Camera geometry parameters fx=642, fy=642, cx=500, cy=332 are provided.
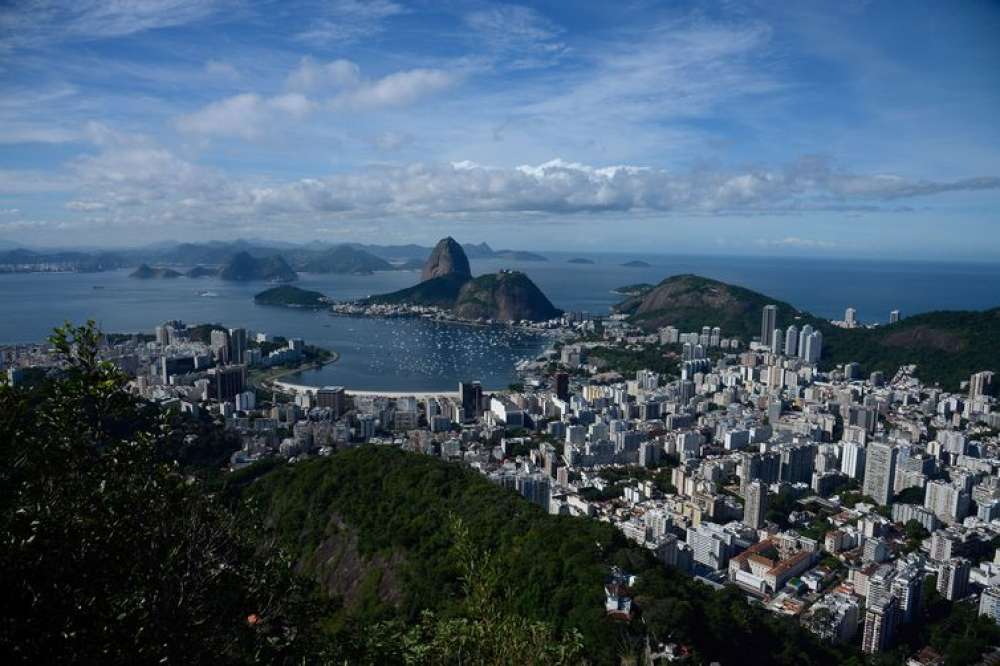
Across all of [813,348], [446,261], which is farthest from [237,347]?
[446,261]

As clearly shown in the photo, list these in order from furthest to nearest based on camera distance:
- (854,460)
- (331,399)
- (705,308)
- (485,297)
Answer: (485,297), (705,308), (331,399), (854,460)

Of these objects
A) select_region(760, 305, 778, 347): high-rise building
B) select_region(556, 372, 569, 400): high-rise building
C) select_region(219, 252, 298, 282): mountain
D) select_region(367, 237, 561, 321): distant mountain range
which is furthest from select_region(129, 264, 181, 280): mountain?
select_region(760, 305, 778, 347): high-rise building

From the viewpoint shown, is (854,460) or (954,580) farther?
(854,460)

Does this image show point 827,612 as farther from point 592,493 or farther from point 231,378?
point 231,378

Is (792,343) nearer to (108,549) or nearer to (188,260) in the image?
(108,549)

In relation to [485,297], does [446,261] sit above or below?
above

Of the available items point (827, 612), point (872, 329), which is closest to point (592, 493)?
point (827, 612)

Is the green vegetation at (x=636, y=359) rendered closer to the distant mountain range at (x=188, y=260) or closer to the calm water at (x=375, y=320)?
the calm water at (x=375, y=320)
